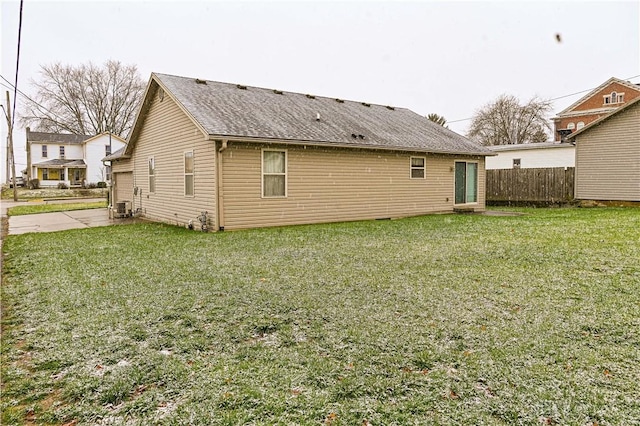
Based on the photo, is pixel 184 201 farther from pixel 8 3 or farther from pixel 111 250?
pixel 8 3

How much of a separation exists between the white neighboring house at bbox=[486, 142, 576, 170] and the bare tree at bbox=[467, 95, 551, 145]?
17.8 m

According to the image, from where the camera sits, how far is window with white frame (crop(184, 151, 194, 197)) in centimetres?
1152

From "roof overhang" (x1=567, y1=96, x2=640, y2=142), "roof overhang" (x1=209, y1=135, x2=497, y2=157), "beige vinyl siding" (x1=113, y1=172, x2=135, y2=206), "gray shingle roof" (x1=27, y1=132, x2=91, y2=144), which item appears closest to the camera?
"roof overhang" (x1=209, y1=135, x2=497, y2=157)

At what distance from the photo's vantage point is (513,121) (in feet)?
138

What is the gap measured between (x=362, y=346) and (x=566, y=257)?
15.9 feet

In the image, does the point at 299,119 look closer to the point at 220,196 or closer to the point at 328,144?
the point at 328,144

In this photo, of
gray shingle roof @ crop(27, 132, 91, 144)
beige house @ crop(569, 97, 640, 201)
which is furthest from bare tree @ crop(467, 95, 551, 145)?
gray shingle roof @ crop(27, 132, 91, 144)

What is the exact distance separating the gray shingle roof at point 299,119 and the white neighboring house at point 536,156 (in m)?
9.53

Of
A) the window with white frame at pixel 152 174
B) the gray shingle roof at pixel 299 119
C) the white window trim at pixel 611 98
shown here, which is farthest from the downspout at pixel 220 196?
the white window trim at pixel 611 98

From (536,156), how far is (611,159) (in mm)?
8599

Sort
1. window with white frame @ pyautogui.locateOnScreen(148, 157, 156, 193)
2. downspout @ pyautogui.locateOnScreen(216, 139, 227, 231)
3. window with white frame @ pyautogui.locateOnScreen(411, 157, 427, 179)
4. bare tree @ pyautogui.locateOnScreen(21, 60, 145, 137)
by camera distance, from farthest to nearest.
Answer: bare tree @ pyautogui.locateOnScreen(21, 60, 145, 137) → window with white frame @ pyautogui.locateOnScreen(411, 157, 427, 179) → window with white frame @ pyautogui.locateOnScreen(148, 157, 156, 193) → downspout @ pyautogui.locateOnScreen(216, 139, 227, 231)

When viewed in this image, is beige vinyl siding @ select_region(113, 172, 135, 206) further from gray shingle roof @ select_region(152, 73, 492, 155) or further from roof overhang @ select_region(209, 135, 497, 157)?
roof overhang @ select_region(209, 135, 497, 157)

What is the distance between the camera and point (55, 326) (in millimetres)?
3803

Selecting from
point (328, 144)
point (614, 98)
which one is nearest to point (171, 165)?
point (328, 144)
